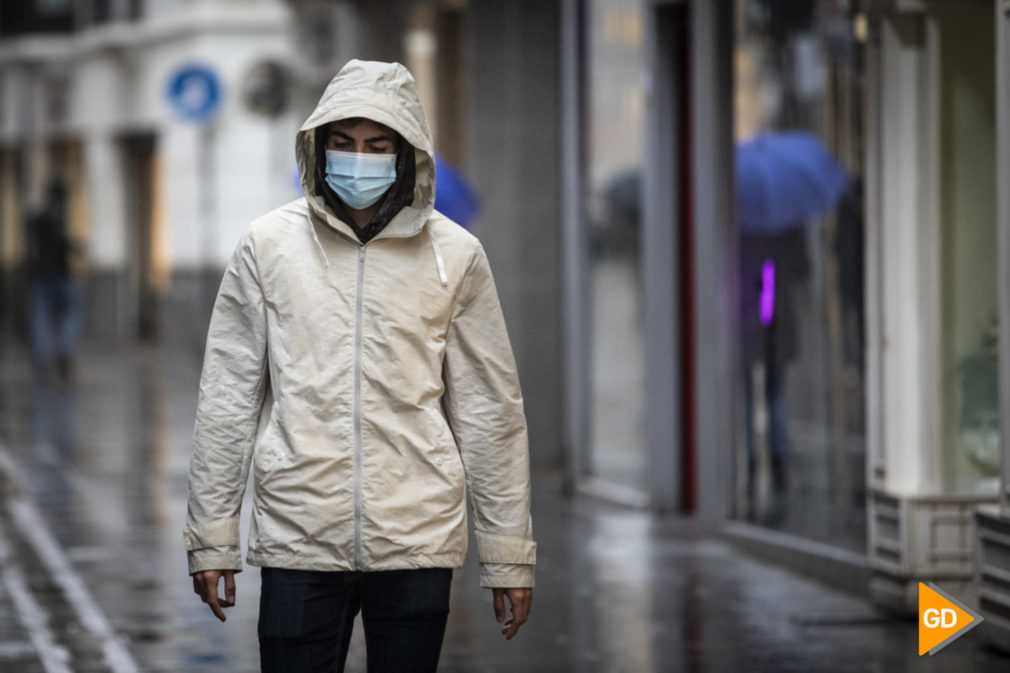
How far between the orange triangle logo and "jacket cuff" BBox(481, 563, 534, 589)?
3.20 metres

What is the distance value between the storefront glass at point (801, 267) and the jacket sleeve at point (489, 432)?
15.5 feet

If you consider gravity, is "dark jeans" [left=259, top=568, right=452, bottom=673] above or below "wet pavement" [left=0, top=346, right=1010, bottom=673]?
above

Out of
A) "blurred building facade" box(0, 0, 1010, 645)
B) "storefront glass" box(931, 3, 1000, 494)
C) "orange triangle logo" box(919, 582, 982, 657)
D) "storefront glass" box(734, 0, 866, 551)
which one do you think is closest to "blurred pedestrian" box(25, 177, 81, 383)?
"blurred building facade" box(0, 0, 1010, 645)

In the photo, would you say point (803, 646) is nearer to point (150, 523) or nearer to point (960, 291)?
point (960, 291)

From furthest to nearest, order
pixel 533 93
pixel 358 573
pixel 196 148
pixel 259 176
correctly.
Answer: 1. pixel 196 148
2. pixel 259 176
3. pixel 533 93
4. pixel 358 573

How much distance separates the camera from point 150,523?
11156mm

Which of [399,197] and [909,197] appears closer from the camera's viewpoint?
[399,197]

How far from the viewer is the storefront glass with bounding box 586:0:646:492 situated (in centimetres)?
1214

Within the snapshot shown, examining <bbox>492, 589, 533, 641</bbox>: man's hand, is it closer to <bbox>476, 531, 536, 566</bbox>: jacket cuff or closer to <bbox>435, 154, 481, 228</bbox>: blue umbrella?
<bbox>476, 531, 536, 566</bbox>: jacket cuff

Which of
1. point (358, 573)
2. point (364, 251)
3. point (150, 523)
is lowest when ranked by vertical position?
point (150, 523)

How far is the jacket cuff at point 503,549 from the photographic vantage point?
14.1 ft

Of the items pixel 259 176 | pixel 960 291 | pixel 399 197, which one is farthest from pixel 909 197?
pixel 259 176

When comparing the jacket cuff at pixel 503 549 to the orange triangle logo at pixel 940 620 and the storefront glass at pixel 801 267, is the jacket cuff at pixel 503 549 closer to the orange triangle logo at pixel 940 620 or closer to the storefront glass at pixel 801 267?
the orange triangle logo at pixel 940 620

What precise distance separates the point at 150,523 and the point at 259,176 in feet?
62.2
